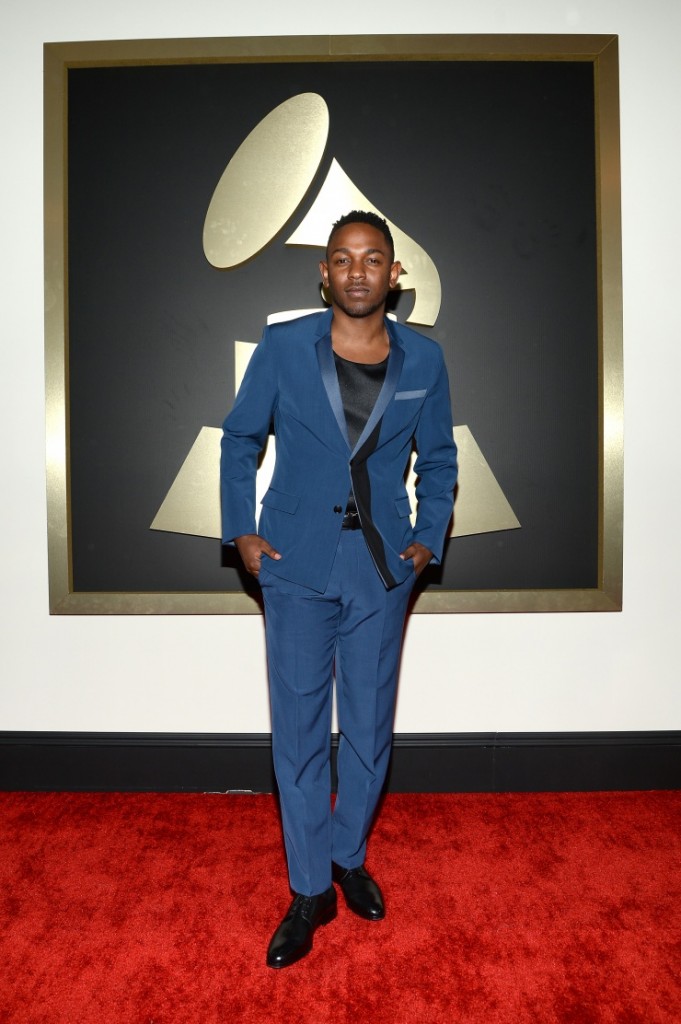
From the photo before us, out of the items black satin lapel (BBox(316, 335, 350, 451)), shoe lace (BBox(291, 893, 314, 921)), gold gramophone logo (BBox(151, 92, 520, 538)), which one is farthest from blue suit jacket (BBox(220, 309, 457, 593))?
shoe lace (BBox(291, 893, 314, 921))

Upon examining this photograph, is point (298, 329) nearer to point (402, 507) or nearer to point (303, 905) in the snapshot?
point (402, 507)

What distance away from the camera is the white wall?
2455 mm

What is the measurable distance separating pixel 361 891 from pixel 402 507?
3.22 ft

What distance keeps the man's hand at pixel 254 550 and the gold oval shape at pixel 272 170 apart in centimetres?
116

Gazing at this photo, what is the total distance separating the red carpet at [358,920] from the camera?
1531 mm

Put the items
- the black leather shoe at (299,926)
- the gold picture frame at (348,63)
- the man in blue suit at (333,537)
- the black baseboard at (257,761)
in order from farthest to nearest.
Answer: the black baseboard at (257,761) → the gold picture frame at (348,63) → the man in blue suit at (333,537) → the black leather shoe at (299,926)

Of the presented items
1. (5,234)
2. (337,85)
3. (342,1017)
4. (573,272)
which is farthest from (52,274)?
(342,1017)

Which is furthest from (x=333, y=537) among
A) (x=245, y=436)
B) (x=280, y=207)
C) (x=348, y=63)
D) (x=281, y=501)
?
(x=348, y=63)

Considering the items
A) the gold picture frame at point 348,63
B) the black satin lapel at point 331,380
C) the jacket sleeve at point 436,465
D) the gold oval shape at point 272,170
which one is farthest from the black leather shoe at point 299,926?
the gold oval shape at point 272,170

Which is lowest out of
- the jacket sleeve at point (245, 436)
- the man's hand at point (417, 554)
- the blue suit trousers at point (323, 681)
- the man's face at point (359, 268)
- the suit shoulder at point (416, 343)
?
the blue suit trousers at point (323, 681)

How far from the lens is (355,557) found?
176 centimetres

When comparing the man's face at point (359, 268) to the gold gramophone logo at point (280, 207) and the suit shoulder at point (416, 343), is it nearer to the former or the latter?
the suit shoulder at point (416, 343)

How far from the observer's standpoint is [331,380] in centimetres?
179

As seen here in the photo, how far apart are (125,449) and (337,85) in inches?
55.6
